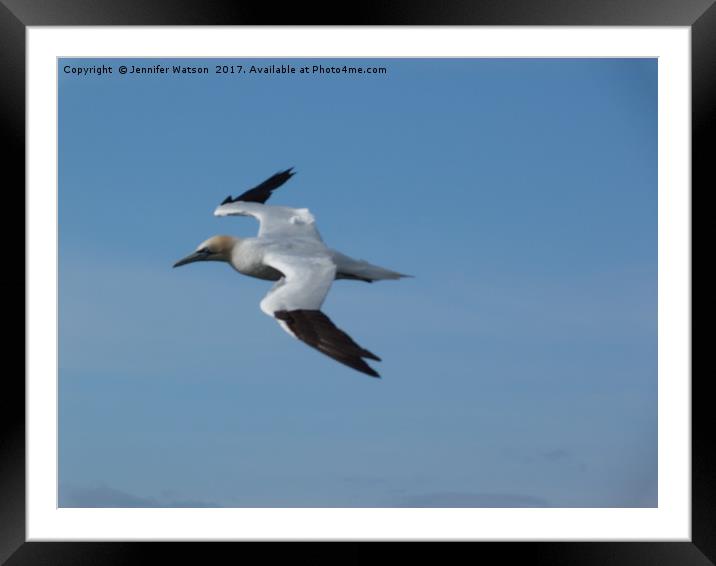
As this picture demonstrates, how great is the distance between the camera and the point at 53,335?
8305 mm

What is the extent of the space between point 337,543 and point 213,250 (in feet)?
10.6

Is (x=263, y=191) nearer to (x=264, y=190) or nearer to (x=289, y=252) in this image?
(x=264, y=190)

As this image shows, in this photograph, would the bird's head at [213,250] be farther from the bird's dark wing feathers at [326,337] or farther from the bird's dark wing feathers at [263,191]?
the bird's dark wing feathers at [326,337]

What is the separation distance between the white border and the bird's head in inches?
70.0

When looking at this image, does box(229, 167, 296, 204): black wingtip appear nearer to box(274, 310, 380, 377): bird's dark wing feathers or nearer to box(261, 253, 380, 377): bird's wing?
box(261, 253, 380, 377): bird's wing

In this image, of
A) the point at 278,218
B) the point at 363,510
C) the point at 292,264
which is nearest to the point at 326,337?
the point at 292,264

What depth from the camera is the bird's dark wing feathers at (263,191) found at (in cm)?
1056

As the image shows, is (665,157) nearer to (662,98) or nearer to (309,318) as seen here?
(662,98)

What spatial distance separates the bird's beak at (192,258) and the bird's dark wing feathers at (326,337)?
2692mm

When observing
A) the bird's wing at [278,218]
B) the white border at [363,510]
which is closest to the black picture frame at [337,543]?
the white border at [363,510]

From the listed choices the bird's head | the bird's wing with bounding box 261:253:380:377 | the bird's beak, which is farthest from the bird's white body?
the bird's beak

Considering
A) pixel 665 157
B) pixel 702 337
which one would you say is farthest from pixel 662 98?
pixel 702 337

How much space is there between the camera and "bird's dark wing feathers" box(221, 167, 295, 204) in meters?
10.6

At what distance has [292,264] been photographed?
843 cm
